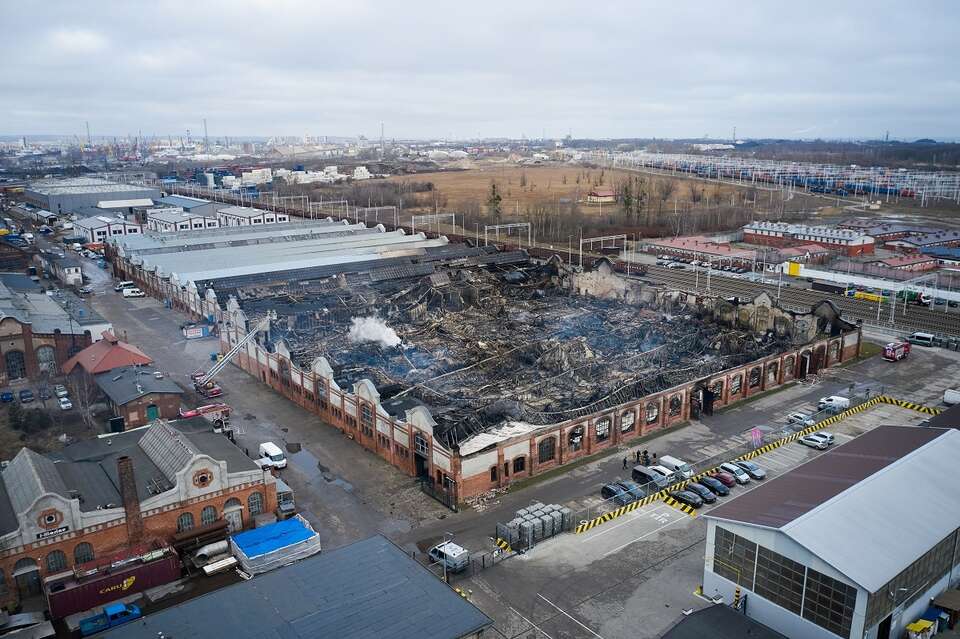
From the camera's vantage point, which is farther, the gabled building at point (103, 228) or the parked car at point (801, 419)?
the gabled building at point (103, 228)

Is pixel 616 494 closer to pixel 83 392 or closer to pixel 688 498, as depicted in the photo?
pixel 688 498

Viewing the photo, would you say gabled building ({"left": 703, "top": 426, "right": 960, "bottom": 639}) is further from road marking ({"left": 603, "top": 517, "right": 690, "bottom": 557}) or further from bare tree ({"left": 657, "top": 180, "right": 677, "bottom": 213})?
bare tree ({"left": 657, "top": 180, "right": 677, "bottom": 213})

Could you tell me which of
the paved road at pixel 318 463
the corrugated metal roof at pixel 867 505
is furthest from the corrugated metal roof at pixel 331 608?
the corrugated metal roof at pixel 867 505

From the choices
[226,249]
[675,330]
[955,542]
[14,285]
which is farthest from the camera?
[226,249]

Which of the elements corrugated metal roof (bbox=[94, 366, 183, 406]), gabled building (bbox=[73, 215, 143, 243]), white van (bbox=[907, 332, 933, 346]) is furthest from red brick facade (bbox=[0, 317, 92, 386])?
white van (bbox=[907, 332, 933, 346])

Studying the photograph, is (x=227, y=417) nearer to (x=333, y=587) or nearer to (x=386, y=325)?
(x=386, y=325)

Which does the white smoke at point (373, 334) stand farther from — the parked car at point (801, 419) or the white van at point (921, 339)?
the white van at point (921, 339)

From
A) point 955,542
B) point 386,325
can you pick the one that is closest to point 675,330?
point 386,325
